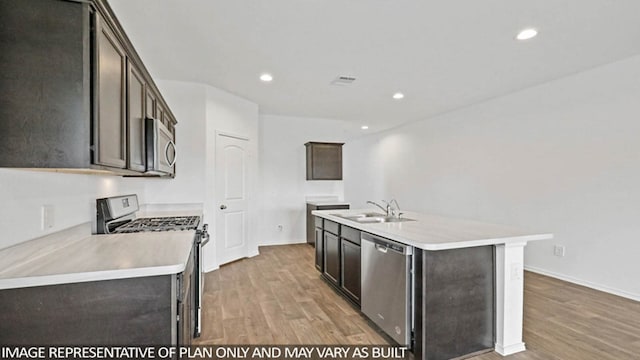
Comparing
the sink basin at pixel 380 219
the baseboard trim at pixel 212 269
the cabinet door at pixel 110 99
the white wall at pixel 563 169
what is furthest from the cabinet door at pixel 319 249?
the white wall at pixel 563 169

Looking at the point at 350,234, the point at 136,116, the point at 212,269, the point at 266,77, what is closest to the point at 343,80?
the point at 266,77

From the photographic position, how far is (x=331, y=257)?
3.64 m

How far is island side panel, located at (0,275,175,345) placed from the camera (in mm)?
1227

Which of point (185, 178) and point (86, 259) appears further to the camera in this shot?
point (185, 178)

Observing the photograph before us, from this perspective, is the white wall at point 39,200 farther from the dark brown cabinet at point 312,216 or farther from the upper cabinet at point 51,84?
the dark brown cabinet at point 312,216

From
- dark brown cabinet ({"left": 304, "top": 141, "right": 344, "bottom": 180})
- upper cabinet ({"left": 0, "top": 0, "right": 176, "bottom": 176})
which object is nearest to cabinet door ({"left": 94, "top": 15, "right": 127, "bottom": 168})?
upper cabinet ({"left": 0, "top": 0, "right": 176, "bottom": 176})

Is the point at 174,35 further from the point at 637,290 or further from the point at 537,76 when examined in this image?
the point at 637,290

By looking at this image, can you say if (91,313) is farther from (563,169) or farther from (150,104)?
(563,169)

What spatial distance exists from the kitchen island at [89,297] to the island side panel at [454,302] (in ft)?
4.94

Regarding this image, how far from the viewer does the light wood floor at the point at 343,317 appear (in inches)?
95.2

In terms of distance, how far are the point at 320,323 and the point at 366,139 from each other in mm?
6614

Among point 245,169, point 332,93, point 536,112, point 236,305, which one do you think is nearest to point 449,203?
point 536,112

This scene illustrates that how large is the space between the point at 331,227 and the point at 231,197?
6.30 feet

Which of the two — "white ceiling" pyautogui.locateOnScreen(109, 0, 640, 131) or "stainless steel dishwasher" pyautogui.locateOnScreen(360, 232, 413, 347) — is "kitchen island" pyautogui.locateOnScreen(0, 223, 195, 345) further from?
"white ceiling" pyautogui.locateOnScreen(109, 0, 640, 131)
